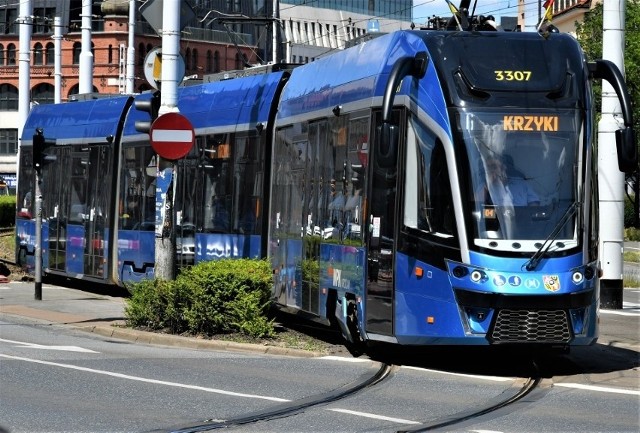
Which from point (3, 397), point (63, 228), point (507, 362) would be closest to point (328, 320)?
point (507, 362)

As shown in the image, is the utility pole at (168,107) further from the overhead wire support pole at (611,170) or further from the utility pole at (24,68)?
the utility pole at (24,68)

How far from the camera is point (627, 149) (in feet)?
53.1

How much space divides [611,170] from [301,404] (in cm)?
1220

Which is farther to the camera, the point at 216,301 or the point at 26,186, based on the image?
the point at 26,186

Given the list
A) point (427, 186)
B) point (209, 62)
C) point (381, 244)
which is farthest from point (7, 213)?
point (209, 62)

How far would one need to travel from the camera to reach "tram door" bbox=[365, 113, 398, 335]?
54.5 ft

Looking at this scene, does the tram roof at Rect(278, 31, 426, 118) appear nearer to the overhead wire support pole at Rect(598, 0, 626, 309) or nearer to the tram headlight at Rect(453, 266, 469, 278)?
the tram headlight at Rect(453, 266, 469, 278)

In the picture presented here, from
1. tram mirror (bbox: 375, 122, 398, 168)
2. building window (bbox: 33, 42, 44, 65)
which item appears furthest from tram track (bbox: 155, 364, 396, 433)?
building window (bbox: 33, 42, 44, 65)

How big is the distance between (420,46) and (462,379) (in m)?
3.48

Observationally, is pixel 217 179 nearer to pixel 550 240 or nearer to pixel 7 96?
pixel 550 240

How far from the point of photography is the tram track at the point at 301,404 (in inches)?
474

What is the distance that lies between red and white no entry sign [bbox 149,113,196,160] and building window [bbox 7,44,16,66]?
358 ft

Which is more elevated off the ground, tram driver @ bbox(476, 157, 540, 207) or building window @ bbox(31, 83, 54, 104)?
building window @ bbox(31, 83, 54, 104)

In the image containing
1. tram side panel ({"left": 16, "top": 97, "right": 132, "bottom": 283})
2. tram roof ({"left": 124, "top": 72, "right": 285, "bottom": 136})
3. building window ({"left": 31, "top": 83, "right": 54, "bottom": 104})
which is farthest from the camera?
building window ({"left": 31, "top": 83, "right": 54, "bottom": 104})
